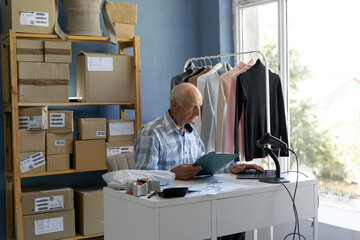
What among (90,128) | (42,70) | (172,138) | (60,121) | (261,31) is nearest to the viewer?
(172,138)

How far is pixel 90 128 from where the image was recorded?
12.1ft

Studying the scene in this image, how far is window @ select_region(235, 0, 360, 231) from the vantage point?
3.56 meters

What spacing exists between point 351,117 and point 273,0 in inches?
51.0

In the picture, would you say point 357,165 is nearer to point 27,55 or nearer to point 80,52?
point 80,52

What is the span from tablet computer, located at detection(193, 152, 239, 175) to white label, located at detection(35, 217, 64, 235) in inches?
57.0

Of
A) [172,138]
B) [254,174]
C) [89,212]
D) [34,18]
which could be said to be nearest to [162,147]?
[172,138]

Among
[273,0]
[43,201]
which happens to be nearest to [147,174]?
[43,201]

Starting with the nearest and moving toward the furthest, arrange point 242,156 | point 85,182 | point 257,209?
point 257,209, point 242,156, point 85,182

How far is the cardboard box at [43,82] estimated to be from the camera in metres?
3.42

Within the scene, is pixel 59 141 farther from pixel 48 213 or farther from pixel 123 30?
pixel 123 30

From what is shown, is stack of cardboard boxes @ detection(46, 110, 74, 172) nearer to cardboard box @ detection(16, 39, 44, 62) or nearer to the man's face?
cardboard box @ detection(16, 39, 44, 62)

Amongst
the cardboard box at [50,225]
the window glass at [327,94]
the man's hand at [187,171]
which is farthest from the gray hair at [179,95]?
the window glass at [327,94]

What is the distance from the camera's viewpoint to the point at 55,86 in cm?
354

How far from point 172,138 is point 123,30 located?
135cm
